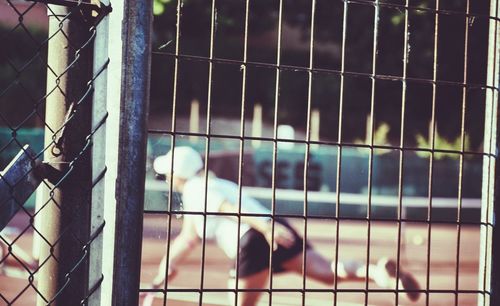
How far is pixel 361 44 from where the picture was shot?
14.4 meters

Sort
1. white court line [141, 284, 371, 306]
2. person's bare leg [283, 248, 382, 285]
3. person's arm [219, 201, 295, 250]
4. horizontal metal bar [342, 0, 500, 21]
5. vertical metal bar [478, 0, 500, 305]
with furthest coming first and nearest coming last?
1. white court line [141, 284, 371, 306]
2. person's bare leg [283, 248, 382, 285]
3. person's arm [219, 201, 295, 250]
4. vertical metal bar [478, 0, 500, 305]
5. horizontal metal bar [342, 0, 500, 21]

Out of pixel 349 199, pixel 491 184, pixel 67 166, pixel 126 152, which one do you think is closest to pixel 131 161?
pixel 126 152

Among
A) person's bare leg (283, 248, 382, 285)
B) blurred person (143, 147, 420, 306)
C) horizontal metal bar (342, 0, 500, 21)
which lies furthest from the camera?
person's bare leg (283, 248, 382, 285)

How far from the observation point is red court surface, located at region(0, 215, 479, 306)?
6.81 metres

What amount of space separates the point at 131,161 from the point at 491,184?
4.75 ft

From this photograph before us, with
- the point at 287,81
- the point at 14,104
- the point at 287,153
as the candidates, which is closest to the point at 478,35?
the point at 287,153

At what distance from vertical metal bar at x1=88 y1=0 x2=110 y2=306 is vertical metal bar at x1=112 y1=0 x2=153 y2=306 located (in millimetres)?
83

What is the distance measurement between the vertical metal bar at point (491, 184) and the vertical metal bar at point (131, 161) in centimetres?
139

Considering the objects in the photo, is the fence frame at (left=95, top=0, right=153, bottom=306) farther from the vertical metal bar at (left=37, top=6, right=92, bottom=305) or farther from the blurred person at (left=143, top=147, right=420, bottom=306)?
the blurred person at (left=143, top=147, right=420, bottom=306)

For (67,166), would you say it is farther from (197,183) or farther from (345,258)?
(345,258)

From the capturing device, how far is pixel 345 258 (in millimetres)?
11203

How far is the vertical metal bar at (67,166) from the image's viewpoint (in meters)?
1.86

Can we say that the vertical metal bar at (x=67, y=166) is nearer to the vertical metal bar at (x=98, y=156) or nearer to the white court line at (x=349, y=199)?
the vertical metal bar at (x=98, y=156)

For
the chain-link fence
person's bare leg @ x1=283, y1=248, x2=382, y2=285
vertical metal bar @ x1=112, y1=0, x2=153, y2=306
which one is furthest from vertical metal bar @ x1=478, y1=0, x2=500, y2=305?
person's bare leg @ x1=283, y1=248, x2=382, y2=285
